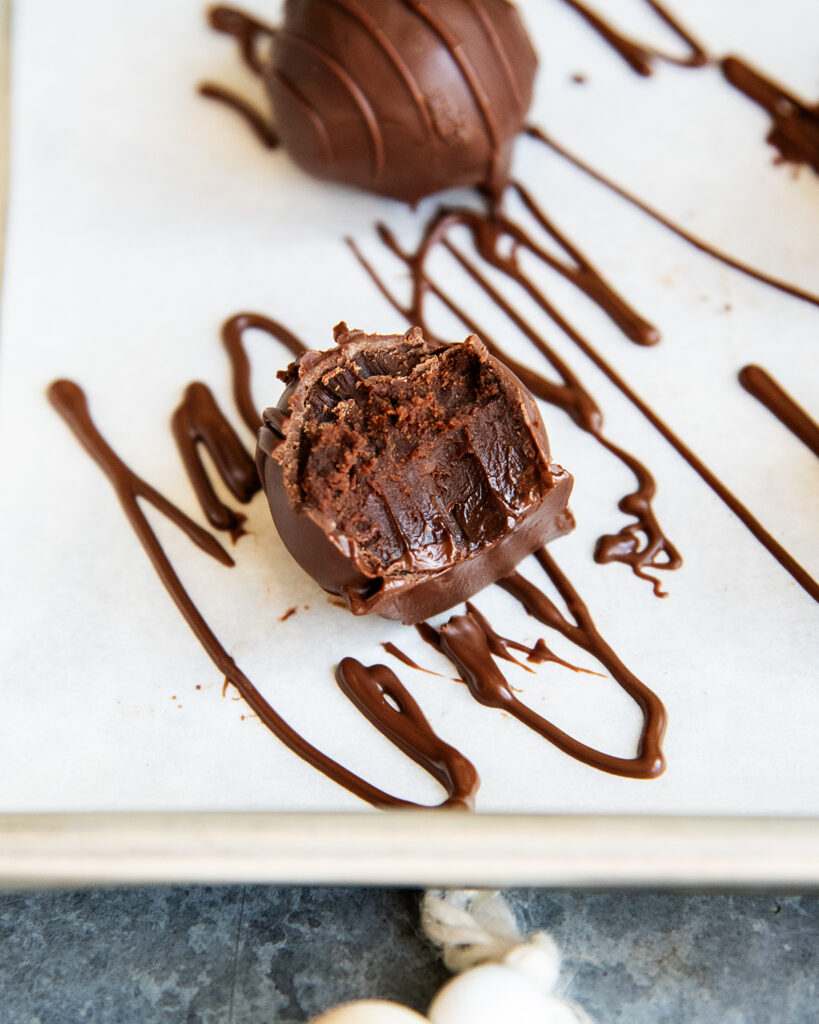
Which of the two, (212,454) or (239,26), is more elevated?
(239,26)

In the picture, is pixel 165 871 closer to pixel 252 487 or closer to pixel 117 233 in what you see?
pixel 252 487

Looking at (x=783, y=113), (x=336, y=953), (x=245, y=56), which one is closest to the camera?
(x=336, y=953)

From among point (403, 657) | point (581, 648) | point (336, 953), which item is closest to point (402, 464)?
point (403, 657)

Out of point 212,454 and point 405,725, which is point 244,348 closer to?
point 212,454

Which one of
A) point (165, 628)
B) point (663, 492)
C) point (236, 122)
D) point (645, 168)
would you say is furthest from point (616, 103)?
point (165, 628)

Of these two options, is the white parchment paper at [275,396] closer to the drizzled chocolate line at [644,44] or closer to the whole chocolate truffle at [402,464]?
Answer: the drizzled chocolate line at [644,44]

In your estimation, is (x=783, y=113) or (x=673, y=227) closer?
(x=673, y=227)

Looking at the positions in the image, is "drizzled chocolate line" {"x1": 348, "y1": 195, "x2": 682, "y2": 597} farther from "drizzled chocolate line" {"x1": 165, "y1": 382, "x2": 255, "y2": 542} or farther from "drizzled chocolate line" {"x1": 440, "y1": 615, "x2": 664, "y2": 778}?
"drizzled chocolate line" {"x1": 165, "y1": 382, "x2": 255, "y2": 542}
